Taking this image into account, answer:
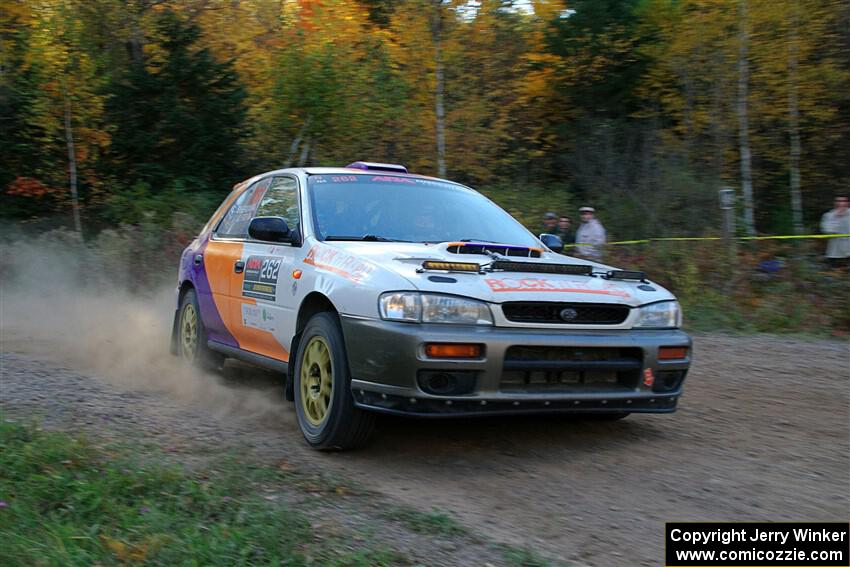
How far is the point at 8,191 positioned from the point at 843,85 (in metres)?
19.3

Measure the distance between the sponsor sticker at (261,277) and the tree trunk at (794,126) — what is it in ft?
49.0

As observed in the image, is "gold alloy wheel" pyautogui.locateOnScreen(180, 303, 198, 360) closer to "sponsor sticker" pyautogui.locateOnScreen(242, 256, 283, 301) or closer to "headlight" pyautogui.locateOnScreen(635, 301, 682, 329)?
"sponsor sticker" pyautogui.locateOnScreen(242, 256, 283, 301)

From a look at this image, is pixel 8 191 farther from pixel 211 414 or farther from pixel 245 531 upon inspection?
pixel 245 531

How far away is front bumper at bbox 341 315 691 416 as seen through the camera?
14.0 ft

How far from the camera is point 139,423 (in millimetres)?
5461

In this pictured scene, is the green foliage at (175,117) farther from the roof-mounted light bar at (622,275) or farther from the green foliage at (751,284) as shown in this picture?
the roof-mounted light bar at (622,275)

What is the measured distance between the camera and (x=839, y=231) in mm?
12273

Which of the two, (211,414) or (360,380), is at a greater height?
(360,380)

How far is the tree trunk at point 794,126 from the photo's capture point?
17.4 metres

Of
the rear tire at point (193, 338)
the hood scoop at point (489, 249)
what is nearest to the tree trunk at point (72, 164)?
the rear tire at point (193, 338)

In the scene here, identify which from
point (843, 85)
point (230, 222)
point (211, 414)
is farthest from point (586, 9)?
point (211, 414)

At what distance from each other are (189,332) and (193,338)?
165 mm

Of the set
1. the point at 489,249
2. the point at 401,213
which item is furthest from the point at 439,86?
the point at 489,249

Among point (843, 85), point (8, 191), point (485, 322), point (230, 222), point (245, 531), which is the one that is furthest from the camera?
point (8, 191)
